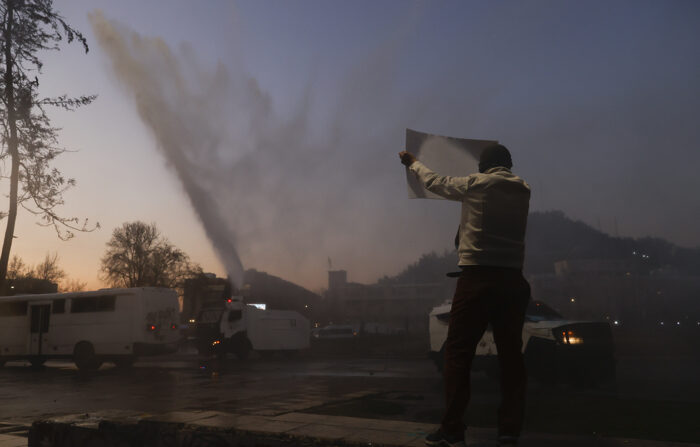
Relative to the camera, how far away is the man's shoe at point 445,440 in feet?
9.62

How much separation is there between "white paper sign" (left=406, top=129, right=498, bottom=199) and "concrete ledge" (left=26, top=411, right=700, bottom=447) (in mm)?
1816

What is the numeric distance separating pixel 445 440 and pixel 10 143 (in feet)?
78.8

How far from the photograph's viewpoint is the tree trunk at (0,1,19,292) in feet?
66.6

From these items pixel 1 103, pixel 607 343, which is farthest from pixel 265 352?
pixel 607 343

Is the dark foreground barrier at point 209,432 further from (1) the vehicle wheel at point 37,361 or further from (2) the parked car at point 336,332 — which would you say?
(2) the parked car at point 336,332

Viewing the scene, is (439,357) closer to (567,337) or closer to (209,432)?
(567,337)

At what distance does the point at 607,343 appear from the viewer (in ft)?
31.2

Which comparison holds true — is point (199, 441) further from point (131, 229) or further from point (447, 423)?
point (131, 229)

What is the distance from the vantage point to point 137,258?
194ft

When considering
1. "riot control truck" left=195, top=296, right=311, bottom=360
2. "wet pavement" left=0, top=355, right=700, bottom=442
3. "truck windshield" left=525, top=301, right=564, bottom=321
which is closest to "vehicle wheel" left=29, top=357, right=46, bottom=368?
"riot control truck" left=195, top=296, right=311, bottom=360

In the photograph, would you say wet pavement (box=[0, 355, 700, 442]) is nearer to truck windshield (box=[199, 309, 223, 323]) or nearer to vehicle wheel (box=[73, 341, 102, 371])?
vehicle wheel (box=[73, 341, 102, 371])

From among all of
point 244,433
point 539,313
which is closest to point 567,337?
point 539,313

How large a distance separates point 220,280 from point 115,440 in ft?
114

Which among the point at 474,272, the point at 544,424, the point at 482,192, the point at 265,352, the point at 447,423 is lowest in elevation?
the point at 265,352
